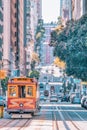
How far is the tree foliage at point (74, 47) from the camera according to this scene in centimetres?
8990

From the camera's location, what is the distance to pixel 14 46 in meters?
187

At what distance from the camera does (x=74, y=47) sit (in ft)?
300

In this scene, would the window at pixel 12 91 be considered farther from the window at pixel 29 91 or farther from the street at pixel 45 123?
the street at pixel 45 123

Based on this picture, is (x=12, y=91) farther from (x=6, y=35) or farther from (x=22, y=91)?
(x=6, y=35)

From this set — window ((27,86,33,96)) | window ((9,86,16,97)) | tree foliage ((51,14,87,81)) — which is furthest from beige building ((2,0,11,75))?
window ((27,86,33,96))

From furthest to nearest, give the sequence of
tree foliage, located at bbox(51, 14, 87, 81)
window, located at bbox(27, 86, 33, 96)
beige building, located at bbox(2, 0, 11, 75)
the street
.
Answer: beige building, located at bbox(2, 0, 11, 75)
tree foliage, located at bbox(51, 14, 87, 81)
window, located at bbox(27, 86, 33, 96)
the street

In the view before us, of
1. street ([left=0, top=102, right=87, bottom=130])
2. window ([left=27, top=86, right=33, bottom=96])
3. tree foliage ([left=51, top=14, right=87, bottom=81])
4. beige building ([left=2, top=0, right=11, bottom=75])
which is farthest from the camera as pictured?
beige building ([left=2, top=0, right=11, bottom=75])

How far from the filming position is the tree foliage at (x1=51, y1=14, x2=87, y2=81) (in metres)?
89.9

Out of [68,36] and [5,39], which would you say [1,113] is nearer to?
[68,36]

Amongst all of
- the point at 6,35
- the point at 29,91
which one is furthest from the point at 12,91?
the point at 6,35

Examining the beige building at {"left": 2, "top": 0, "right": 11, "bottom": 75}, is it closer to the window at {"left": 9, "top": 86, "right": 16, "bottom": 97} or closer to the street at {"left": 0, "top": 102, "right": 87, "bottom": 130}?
the street at {"left": 0, "top": 102, "right": 87, "bottom": 130}

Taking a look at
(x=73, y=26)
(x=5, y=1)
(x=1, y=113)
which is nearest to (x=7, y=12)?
(x=5, y=1)

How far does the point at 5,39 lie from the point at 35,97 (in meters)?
107

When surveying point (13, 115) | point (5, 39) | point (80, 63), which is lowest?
point (13, 115)
